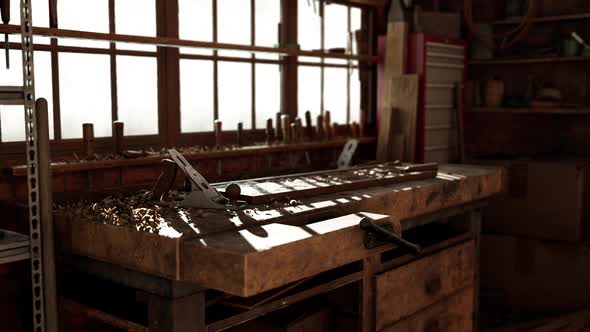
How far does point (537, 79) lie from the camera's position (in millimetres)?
4945

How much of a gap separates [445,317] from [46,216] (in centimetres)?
194

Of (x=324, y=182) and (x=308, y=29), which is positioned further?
(x=308, y=29)

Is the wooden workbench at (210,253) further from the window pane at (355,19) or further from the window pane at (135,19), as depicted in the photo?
the window pane at (355,19)

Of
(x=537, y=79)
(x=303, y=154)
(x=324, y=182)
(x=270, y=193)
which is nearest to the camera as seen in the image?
(x=270, y=193)

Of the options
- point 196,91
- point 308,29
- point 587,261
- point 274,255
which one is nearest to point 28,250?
point 274,255

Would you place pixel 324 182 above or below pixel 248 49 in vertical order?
below

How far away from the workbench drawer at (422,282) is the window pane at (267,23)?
62.7 inches

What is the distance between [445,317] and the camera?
10.3 ft

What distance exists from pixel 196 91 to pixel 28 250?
5.41ft

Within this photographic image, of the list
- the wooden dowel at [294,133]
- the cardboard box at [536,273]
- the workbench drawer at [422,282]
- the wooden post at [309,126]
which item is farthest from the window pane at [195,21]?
the cardboard box at [536,273]

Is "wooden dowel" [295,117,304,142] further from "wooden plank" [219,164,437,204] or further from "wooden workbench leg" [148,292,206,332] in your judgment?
"wooden workbench leg" [148,292,206,332]

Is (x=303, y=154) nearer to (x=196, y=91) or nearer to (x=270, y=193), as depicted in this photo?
(x=196, y=91)

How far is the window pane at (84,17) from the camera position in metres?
2.91

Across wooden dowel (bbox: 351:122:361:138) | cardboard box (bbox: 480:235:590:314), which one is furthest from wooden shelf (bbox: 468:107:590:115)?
wooden dowel (bbox: 351:122:361:138)
